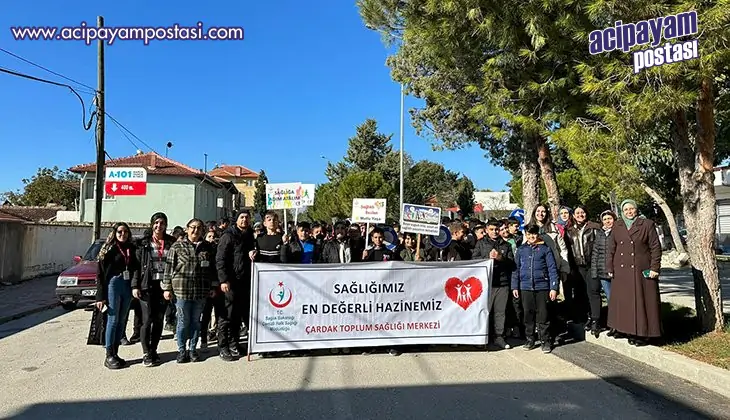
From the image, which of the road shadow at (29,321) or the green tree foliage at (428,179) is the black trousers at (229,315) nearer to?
the road shadow at (29,321)

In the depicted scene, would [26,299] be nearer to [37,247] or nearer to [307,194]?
[37,247]

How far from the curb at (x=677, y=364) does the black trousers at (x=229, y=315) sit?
196 inches

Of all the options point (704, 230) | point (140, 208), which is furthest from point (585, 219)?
point (140, 208)

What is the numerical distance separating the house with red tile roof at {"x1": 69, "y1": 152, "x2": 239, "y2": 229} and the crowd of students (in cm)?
3090

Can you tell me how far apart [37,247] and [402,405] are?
18.3m

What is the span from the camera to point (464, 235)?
932 centimetres

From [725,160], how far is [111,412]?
77.2 ft

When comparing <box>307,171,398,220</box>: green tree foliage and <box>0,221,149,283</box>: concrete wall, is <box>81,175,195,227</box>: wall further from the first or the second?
<box>307,171,398,220</box>: green tree foliage

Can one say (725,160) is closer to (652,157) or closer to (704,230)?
(652,157)

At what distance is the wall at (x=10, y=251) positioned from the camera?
15836 mm

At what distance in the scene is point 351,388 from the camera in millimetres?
5367

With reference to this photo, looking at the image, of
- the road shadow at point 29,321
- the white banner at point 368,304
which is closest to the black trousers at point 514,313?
the white banner at point 368,304

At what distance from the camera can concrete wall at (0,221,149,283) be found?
16.1 meters

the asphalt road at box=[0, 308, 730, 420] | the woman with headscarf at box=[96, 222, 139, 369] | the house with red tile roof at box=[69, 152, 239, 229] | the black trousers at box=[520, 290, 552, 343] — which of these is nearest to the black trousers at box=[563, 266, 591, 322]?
the black trousers at box=[520, 290, 552, 343]
